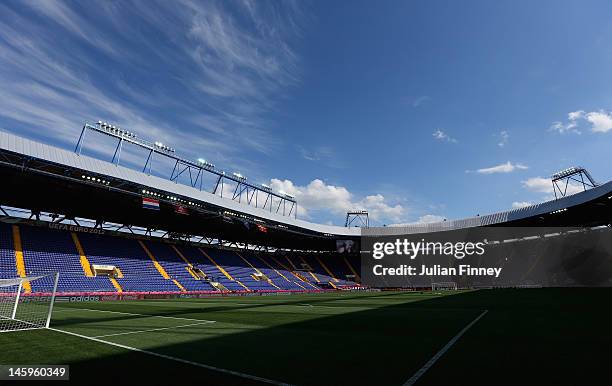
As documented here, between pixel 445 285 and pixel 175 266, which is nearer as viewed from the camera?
pixel 175 266

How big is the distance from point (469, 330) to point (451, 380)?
5805 millimetres

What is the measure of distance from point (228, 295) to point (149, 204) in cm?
1338

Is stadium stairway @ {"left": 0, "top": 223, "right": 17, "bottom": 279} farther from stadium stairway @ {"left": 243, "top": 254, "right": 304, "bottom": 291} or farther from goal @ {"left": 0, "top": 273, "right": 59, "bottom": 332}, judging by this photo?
stadium stairway @ {"left": 243, "top": 254, "right": 304, "bottom": 291}

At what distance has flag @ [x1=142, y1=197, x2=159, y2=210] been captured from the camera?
35806 mm

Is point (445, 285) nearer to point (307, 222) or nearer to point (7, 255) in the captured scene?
point (307, 222)

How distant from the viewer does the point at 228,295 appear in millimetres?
38250

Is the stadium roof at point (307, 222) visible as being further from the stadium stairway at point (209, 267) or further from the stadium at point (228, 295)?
the stadium stairway at point (209, 267)

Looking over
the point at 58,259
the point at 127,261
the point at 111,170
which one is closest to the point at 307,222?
the point at 127,261

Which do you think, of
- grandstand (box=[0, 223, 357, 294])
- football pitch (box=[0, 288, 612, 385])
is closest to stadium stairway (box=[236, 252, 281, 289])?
grandstand (box=[0, 223, 357, 294])

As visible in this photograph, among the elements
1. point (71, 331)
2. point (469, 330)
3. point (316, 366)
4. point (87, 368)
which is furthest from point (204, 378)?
point (469, 330)

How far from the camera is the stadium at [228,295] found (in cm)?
640

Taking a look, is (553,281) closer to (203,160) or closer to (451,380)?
(203,160)

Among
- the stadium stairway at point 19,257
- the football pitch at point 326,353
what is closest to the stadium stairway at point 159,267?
the stadium stairway at point 19,257

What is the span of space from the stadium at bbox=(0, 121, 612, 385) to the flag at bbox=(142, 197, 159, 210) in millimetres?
246
